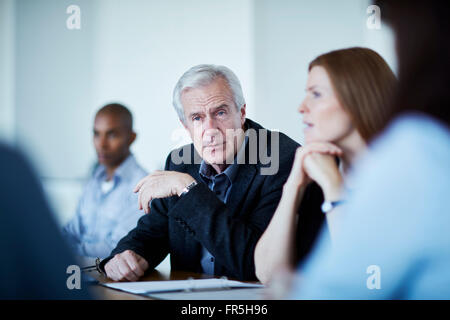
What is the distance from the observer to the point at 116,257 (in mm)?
1466

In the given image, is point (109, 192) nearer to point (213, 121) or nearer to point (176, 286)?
point (213, 121)

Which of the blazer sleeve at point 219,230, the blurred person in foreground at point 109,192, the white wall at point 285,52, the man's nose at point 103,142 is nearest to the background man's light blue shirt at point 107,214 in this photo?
the blurred person in foreground at point 109,192

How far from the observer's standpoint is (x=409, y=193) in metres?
0.88

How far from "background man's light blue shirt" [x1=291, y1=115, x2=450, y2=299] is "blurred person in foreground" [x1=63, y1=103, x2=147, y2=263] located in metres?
2.14

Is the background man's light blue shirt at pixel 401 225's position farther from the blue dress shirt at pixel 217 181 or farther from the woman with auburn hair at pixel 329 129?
the blue dress shirt at pixel 217 181

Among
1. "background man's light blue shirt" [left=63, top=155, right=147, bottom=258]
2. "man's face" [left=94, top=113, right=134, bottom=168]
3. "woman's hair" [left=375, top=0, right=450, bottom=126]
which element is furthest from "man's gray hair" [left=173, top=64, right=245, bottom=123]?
"man's face" [left=94, top=113, right=134, bottom=168]

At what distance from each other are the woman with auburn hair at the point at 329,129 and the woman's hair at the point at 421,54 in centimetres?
31

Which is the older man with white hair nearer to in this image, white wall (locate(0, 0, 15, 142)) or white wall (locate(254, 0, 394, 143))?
white wall (locate(254, 0, 394, 143))

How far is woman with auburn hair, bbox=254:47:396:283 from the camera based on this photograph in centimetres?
124

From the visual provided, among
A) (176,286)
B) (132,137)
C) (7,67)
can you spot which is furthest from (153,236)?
(7,67)

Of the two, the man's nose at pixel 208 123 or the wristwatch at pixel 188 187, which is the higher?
the man's nose at pixel 208 123

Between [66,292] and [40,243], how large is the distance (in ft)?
0.33

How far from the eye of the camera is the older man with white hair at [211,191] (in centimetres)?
140

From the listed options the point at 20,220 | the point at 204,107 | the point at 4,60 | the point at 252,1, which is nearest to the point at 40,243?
the point at 20,220
